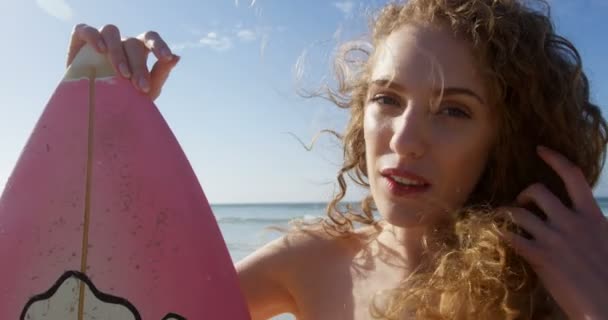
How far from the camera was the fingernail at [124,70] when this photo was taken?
1.60 meters

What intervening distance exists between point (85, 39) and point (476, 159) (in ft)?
3.94

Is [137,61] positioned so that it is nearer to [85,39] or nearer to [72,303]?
[85,39]

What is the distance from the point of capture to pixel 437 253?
5.99 ft

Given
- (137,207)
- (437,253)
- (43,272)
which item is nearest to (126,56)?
(137,207)

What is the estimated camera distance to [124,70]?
1602 millimetres

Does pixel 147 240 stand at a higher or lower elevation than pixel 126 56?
lower

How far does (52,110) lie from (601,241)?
61.7 inches

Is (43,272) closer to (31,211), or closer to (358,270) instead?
(31,211)

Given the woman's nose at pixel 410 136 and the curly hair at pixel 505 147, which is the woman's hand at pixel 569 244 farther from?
the woman's nose at pixel 410 136

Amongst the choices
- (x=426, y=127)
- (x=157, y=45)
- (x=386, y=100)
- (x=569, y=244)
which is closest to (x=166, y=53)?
(x=157, y=45)

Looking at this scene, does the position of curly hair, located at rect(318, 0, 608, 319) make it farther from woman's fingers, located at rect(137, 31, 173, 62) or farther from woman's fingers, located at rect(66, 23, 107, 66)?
woman's fingers, located at rect(66, 23, 107, 66)

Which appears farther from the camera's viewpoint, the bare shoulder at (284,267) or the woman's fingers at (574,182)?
the bare shoulder at (284,267)

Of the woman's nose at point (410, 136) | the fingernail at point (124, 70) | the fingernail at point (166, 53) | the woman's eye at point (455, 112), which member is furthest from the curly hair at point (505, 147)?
the fingernail at point (124, 70)

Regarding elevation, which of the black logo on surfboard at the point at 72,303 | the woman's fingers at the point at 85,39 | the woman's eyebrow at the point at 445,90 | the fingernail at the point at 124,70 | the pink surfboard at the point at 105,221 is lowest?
the black logo on surfboard at the point at 72,303
